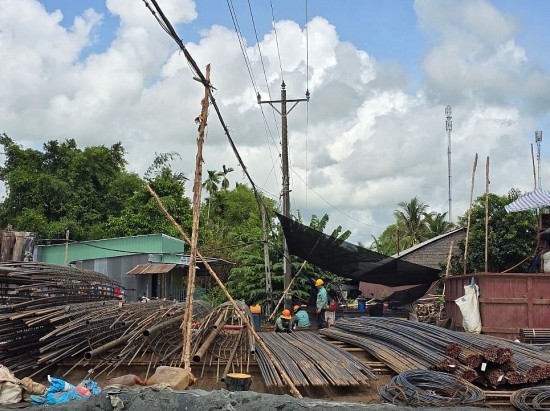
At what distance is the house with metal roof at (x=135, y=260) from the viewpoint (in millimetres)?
27987

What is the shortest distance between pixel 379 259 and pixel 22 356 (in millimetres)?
9423

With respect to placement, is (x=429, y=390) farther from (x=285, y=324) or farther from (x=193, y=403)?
(x=285, y=324)

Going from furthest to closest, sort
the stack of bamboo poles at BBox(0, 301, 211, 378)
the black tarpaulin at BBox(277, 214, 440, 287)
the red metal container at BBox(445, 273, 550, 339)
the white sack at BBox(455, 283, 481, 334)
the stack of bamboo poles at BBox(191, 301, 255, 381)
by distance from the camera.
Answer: the black tarpaulin at BBox(277, 214, 440, 287), the white sack at BBox(455, 283, 481, 334), the red metal container at BBox(445, 273, 550, 339), the stack of bamboo poles at BBox(191, 301, 255, 381), the stack of bamboo poles at BBox(0, 301, 211, 378)

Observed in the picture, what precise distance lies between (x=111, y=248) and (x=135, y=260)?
2.02 meters

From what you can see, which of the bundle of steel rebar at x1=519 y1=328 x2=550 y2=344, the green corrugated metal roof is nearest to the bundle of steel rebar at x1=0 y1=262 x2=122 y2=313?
the bundle of steel rebar at x1=519 y1=328 x2=550 y2=344

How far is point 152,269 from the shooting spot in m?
26.3

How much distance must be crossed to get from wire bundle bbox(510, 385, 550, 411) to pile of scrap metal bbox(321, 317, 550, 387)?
408 mm

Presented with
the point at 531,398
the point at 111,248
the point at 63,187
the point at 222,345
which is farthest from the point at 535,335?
the point at 63,187

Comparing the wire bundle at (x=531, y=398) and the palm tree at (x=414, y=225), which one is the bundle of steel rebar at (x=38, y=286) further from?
the palm tree at (x=414, y=225)

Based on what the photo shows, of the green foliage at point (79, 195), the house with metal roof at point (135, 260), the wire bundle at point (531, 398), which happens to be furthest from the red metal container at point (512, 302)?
the green foliage at point (79, 195)


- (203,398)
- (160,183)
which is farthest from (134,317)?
(160,183)

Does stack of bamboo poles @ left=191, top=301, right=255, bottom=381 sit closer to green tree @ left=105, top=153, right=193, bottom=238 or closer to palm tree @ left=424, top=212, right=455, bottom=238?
green tree @ left=105, top=153, right=193, bottom=238

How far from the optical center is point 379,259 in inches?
644

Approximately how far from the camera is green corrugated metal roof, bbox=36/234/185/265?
28891 mm
